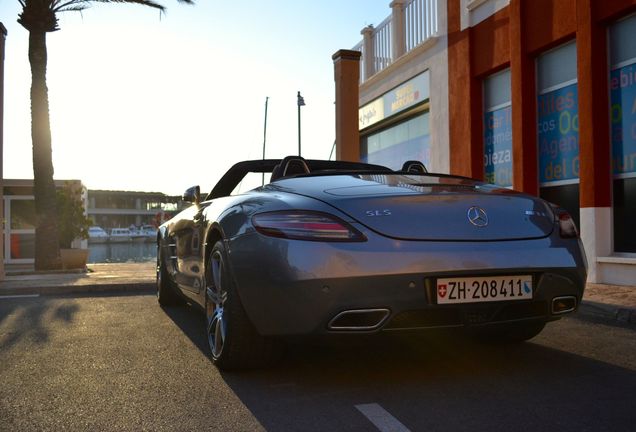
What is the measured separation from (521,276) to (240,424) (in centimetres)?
153

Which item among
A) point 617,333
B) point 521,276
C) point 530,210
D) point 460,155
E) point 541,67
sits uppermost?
point 541,67

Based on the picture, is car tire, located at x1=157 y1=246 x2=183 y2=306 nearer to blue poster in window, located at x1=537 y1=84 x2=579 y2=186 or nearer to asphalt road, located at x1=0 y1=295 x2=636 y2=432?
asphalt road, located at x1=0 y1=295 x2=636 y2=432

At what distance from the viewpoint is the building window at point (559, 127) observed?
9148mm

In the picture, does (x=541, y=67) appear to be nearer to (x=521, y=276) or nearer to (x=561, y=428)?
(x=521, y=276)

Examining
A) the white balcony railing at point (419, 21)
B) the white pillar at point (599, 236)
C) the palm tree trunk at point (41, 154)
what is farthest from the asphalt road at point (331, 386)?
the palm tree trunk at point (41, 154)

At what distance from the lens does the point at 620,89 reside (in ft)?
26.9

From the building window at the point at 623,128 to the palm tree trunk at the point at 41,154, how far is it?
39.4 feet

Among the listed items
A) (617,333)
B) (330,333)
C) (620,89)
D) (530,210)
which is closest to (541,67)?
(620,89)

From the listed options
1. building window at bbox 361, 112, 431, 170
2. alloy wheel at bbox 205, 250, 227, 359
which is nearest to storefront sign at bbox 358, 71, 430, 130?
building window at bbox 361, 112, 431, 170

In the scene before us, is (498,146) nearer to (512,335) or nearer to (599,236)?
(599,236)

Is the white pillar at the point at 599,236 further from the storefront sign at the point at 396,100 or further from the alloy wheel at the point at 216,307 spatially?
the alloy wheel at the point at 216,307

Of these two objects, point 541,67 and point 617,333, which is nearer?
point 617,333

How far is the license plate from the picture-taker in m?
3.15

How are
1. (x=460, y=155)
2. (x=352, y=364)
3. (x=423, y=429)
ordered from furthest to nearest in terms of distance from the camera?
(x=460, y=155)
(x=352, y=364)
(x=423, y=429)
